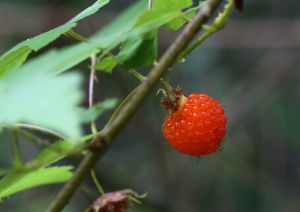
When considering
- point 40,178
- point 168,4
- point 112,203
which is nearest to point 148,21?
point 168,4

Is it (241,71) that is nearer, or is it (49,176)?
(49,176)

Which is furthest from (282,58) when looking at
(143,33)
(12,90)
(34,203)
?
(12,90)

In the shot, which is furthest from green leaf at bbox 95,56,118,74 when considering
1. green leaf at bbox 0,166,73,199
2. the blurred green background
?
the blurred green background

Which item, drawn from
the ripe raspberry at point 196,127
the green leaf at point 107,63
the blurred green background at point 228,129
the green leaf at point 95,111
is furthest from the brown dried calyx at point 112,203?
the blurred green background at point 228,129

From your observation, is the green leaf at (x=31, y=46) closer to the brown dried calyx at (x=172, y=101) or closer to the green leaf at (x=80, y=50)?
the green leaf at (x=80, y=50)

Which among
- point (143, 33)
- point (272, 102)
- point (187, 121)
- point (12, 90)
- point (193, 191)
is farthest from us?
point (272, 102)

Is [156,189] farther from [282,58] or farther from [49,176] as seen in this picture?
[49,176]

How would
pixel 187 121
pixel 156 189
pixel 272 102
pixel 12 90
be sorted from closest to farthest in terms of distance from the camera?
pixel 12 90 → pixel 187 121 → pixel 156 189 → pixel 272 102
